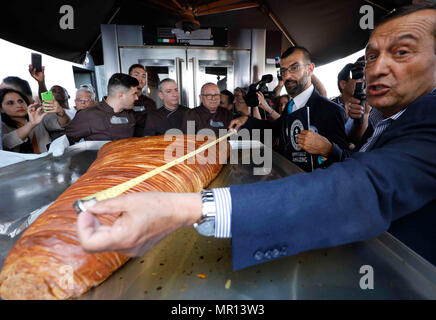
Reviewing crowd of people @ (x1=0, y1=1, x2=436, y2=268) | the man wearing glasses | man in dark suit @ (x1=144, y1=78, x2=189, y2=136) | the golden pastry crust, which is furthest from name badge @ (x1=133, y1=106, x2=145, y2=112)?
the golden pastry crust

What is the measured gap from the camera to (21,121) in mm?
1950

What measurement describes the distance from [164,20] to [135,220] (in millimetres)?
4956

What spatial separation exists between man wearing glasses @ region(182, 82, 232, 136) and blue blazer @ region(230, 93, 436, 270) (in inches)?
88.8

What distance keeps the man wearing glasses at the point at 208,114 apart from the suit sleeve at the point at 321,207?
2259mm

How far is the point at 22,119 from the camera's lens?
77.1 inches

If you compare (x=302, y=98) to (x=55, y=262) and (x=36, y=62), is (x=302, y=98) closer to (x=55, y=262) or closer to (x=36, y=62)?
(x=55, y=262)

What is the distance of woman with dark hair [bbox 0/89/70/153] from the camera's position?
1.71 metres

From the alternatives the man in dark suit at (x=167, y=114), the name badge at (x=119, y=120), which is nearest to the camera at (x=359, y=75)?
the name badge at (x=119, y=120)

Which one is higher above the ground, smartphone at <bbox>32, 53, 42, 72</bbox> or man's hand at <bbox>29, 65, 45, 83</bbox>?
smartphone at <bbox>32, 53, 42, 72</bbox>

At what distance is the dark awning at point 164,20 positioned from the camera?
9.57 feet

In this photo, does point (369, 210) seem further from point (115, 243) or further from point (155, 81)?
point (155, 81)

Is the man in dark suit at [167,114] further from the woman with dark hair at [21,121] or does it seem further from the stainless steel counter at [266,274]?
the stainless steel counter at [266,274]

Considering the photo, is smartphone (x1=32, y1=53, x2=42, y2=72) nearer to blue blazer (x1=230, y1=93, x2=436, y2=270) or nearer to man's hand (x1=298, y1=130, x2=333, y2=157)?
man's hand (x1=298, y1=130, x2=333, y2=157)

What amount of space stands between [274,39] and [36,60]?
343 cm
